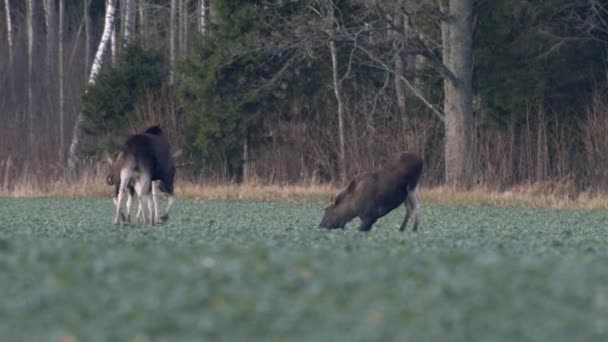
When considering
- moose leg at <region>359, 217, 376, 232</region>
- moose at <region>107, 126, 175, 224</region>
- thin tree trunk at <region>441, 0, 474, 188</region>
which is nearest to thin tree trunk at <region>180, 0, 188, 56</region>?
thin tree trunk at <region>441, 0, 474, 188</region>

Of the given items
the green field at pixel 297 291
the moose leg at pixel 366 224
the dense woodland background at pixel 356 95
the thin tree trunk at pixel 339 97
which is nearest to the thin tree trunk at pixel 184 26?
the dense woodland background at pixel 356 95

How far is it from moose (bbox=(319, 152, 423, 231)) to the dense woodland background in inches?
587

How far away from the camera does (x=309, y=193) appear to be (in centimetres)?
3144

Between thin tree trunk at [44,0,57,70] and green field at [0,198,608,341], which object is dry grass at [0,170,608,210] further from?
thin tree trunk at [44,0,57,70]

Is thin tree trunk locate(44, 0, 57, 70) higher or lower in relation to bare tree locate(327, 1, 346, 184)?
higher

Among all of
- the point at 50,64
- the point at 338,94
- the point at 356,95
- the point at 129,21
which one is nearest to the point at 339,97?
the point at 338,94

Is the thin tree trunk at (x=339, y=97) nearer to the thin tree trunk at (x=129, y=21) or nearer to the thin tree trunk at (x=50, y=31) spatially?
the thin tree trunk at (x=129, y=21)

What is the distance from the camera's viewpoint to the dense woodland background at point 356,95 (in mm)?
34438

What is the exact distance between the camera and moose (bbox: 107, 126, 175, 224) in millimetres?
19625

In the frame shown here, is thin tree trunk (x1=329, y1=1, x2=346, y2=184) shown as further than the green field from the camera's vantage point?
Yes

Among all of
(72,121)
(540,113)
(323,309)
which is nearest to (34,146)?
(72,121)

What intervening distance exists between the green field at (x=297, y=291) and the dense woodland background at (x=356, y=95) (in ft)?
69.7

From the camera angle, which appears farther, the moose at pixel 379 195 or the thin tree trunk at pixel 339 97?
the thin tree trunk at pixel 339 97

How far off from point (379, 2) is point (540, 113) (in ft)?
20.1
